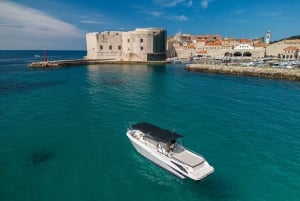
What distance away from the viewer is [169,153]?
13195 millimetres

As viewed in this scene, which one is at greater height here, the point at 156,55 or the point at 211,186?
the point at 156,55

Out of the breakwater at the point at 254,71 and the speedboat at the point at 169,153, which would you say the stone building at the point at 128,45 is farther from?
the speedboat at the point at 169,153

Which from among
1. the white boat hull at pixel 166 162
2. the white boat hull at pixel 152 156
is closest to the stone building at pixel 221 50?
the white boat hull at pixel 152 156

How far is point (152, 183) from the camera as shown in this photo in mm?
12188

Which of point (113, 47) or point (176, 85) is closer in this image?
point (176, 85)

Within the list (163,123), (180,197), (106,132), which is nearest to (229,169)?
(180,197)

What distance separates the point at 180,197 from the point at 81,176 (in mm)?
6075

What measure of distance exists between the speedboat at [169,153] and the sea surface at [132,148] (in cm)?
68

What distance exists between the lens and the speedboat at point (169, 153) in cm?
1191

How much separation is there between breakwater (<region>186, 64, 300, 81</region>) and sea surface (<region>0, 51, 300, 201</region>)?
20.5 m

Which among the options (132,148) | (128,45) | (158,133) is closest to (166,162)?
(158,133)

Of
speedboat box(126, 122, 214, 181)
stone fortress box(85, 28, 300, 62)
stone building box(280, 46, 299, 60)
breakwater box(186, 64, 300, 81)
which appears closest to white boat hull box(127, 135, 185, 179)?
speedboat box(126, 122, 214, 181)

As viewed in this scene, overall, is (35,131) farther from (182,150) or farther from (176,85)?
(176,85)

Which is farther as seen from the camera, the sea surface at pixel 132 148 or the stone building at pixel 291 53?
the stone building at pixel 291 53
